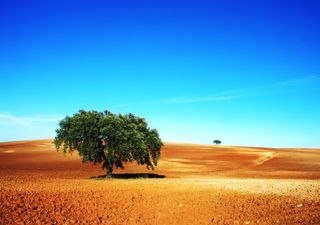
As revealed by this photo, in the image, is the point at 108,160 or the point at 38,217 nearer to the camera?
the point at 38,217

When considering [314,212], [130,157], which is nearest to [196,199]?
[314,212]

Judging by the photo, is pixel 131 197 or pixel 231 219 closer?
pixel 231 219

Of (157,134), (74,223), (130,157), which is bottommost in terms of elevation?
(74,223)

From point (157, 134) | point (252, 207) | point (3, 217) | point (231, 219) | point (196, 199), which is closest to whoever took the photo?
point (3, 217)

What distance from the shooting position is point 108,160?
112 feet

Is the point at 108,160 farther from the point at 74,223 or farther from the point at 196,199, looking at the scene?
the point at 74,223

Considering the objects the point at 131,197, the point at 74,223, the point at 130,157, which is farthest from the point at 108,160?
the point at 74,223

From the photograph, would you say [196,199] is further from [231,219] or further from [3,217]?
[3,217]

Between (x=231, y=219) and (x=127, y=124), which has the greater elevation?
(x=127, y=124)

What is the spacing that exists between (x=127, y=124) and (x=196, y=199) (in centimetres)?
1745

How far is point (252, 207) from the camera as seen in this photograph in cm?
1742

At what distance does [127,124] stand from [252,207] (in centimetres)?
1977

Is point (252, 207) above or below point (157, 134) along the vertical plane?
below

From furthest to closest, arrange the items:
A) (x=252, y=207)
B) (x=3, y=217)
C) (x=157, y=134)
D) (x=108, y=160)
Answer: (x=157, y=134), (x=108, y=160), (x=252, y=207), (x=3, y=217)
